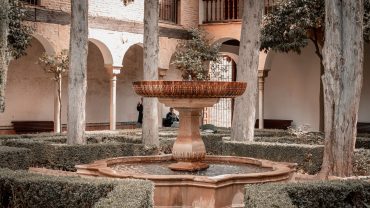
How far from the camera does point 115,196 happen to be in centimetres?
562

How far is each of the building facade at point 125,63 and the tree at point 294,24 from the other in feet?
16.5

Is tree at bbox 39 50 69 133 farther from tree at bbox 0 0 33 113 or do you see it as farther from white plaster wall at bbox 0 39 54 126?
white plaster wall at bbox 0 39 54 126

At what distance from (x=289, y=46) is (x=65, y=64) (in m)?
5.89

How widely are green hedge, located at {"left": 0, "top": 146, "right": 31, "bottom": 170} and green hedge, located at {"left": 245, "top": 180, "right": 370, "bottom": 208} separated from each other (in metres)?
5.38

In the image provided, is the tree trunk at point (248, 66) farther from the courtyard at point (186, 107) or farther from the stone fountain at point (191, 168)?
the stone fountain at point (191, 168)

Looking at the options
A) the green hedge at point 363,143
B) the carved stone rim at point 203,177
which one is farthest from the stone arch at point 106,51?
the carved stone rim at point 203,177

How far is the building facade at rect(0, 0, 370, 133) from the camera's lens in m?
18.5

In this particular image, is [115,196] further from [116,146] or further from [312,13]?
[312,13]

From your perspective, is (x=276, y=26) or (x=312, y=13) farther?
(x=276, y=26)

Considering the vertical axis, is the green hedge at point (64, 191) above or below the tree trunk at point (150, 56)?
below

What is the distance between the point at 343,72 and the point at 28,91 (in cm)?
1297

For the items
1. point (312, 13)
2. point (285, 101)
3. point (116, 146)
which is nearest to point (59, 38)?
point (116, 146)

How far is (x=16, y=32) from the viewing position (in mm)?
14758

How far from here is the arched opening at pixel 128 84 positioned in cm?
2316
